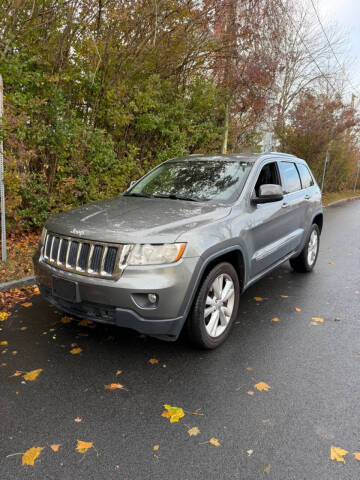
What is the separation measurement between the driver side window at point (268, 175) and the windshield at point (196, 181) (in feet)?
0.71

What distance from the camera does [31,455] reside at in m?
2.13

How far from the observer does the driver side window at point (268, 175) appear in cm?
410

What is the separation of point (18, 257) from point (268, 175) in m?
3.93

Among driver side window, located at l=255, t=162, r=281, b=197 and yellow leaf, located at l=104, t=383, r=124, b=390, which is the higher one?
driver side window, located at l=255, t=162, r=281, b=197

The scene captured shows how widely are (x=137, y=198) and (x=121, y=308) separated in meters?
1.64

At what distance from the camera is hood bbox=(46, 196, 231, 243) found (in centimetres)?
283

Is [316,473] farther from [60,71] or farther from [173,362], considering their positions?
[60,71]

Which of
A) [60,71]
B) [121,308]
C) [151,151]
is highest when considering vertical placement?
[60,71]

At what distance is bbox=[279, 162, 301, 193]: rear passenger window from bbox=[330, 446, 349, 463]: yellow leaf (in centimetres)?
312

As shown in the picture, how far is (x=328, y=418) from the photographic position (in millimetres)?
2480

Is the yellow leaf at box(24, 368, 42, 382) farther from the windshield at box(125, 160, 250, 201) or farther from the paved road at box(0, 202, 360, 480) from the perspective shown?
the windshield at box(125, 160, 250, 201)

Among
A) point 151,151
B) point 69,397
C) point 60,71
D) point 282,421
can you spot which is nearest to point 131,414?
point 69,397

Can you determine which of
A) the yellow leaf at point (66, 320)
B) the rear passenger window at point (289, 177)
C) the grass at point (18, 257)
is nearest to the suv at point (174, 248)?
the rear passenger window at point (289, 177)

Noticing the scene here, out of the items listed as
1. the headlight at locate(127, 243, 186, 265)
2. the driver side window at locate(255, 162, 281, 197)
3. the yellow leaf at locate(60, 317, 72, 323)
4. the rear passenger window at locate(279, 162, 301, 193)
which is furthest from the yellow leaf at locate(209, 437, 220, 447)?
the rear passenger window at locate(279, 162, 301, 193)
